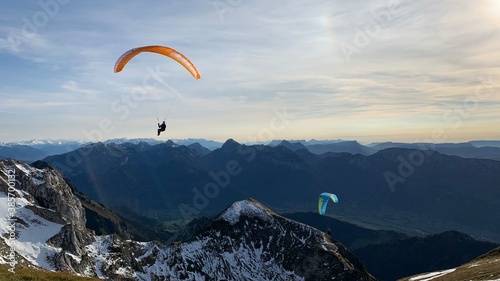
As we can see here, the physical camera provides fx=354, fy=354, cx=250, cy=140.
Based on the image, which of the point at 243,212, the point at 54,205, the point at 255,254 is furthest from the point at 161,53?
the point at 54,205

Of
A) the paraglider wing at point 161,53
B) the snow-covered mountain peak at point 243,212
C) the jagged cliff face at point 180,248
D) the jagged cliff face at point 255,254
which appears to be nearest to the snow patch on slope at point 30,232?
the jagged cliff face at point 180,248

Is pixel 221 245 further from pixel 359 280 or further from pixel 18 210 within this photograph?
pixel 18 210

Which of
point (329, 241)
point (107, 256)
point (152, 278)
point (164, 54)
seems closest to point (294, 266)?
point (329, 241)

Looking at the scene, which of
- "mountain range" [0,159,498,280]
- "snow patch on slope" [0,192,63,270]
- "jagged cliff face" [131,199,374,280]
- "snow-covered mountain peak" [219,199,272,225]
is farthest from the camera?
"snow-covered mountain peak" [219,199,272,225]

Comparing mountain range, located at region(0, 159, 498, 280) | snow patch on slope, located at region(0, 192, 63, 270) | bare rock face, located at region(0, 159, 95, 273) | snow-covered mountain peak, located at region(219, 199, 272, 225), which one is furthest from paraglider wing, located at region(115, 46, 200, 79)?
snow-covered mountain peak, located at region(219, 199, 272, 225)

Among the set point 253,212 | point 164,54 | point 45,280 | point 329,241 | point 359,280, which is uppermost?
point 164,54

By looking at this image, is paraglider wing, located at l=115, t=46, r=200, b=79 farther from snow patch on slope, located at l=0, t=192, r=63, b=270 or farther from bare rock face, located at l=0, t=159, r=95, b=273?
snow patch on slope, located at l=0, t=192, r=63, b=270

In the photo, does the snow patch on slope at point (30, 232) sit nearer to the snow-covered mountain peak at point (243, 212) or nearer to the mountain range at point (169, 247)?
the mountain range at point (169, 247)
